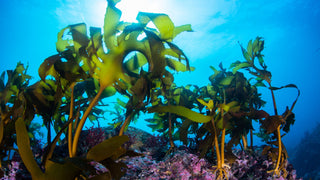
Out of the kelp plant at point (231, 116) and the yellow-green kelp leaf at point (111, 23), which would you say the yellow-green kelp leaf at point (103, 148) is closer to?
the kelp plant at point (231, 116)

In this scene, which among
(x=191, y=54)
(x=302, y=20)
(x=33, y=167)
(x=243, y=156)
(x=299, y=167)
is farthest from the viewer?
(x=191, y=54)

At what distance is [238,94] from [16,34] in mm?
54343

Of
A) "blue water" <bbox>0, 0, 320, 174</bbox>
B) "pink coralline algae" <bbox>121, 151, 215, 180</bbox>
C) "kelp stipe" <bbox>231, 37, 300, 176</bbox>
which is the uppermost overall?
"blue water" <bbox>0, 0, 320, 174</bbox>

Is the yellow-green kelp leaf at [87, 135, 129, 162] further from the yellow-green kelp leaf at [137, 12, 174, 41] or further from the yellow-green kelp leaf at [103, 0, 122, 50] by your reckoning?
the yellow-green kelp leaf at [137, 12, 174, 41]

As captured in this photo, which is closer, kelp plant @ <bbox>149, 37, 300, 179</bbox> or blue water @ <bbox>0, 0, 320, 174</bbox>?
kelp plant @ <bbox>149, 37, 300, 179</bbox>

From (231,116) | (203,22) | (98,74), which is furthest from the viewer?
(203,22)

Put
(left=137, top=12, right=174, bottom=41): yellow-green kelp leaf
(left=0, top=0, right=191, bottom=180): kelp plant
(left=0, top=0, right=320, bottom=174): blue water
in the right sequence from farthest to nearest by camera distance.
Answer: (left=0, top=0, right=320, bottom=174): blue water < (left=137, top=12, right=174, bottom=41): yellow-green kelp leaf < (left=0, top=0, right=191, bottom=180): kelp plant

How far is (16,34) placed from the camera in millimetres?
38312

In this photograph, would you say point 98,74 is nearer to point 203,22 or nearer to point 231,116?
point 231,116

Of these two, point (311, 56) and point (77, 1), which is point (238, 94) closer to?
point (77, 1)

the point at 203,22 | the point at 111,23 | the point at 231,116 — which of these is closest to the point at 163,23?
the point at 111,23

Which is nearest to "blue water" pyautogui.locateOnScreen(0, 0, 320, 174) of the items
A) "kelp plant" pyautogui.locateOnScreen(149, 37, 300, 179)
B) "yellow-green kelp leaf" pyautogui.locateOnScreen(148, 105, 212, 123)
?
"kelp plant" pyautogui.locateOnScreen(149, 37, 300, 179)

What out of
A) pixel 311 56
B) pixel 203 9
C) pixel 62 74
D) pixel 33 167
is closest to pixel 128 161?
pixel 33 167

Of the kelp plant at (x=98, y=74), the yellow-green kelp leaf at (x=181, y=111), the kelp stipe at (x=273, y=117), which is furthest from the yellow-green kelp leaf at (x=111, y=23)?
the kelp stipe at (x=273, y=117)
